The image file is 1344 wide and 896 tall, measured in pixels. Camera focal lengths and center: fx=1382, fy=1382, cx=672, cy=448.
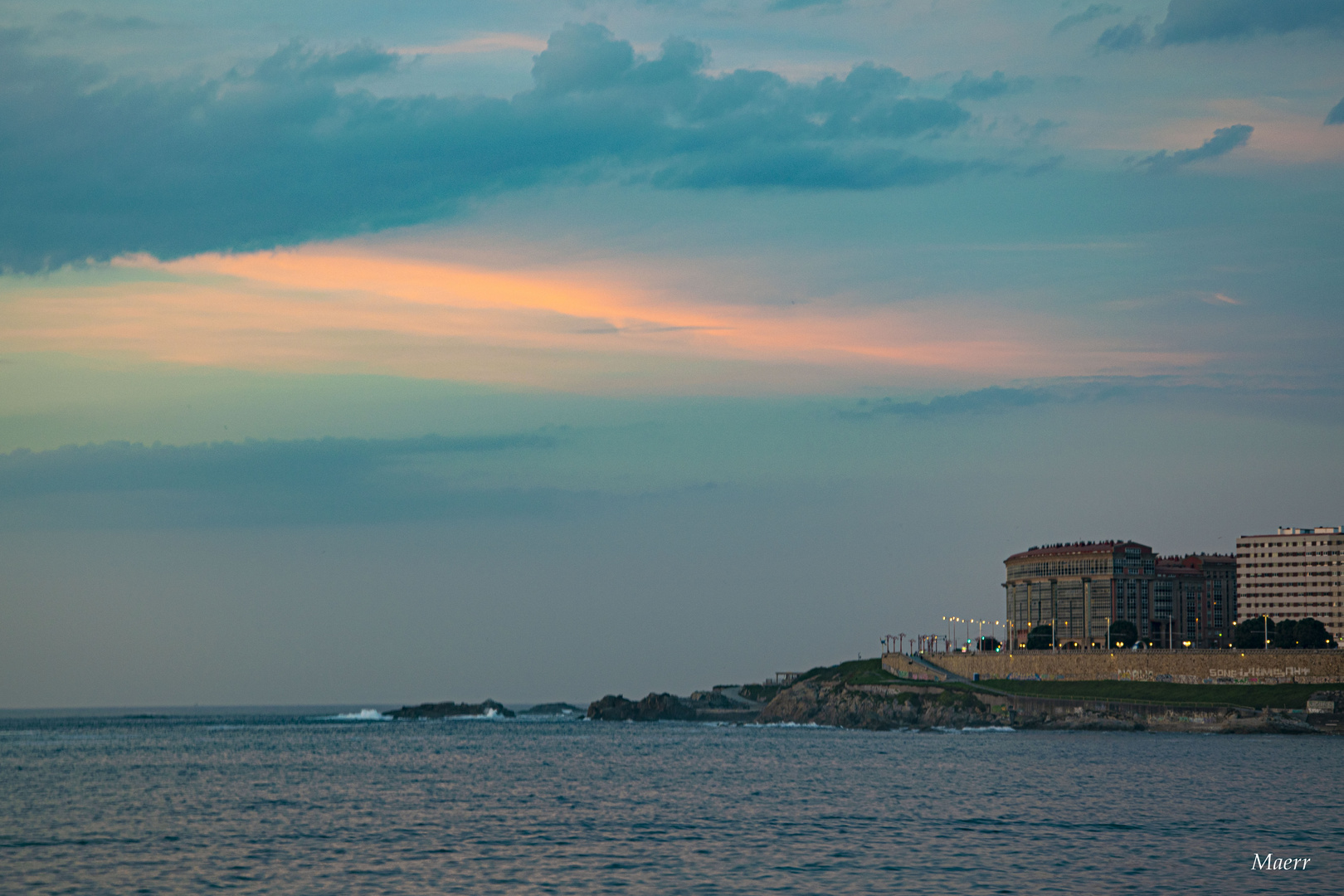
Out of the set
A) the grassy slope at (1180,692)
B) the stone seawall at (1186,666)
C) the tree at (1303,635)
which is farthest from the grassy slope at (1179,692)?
the tree at (1303,635)

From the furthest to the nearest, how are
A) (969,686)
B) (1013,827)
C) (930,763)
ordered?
(969,686)
(930,763)
(1013,827)

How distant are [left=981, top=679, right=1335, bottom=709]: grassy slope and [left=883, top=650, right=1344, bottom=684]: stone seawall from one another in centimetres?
250

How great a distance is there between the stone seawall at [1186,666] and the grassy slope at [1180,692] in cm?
250

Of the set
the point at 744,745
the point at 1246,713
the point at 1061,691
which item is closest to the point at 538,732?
the point at 744,745

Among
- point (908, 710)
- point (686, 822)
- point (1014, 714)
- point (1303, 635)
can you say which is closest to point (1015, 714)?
point (1014, 714)

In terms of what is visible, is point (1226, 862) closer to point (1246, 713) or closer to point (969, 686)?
point (1246, 713)

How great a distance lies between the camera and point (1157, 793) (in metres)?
73.1

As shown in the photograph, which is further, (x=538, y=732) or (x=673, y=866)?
(x=538, y=732)

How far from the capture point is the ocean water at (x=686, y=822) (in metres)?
45.4

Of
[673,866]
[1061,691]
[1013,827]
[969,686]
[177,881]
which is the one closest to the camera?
[177,881]

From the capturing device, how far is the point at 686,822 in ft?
205

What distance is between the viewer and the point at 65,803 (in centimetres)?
7281

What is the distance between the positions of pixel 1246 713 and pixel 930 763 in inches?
2345

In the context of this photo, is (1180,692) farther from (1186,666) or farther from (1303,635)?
(1303,635)
